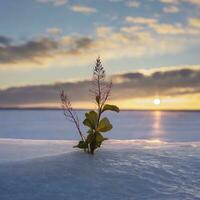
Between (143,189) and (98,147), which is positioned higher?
(98,147)

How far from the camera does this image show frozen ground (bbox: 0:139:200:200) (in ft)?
21.7

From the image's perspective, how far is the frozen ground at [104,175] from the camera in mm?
6605

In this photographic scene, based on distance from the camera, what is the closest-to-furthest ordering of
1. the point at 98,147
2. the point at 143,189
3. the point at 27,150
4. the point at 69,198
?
A: the point at 69,198 → the point at 143,189 → the point at 98,147 → the point at 27,150

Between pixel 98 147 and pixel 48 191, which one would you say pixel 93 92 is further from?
pixel 48 191

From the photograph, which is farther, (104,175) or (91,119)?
(91,119)

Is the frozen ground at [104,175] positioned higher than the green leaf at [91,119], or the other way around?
the green leaf at [91,119]

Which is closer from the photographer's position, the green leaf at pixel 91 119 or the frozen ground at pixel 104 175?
the frozen ground at pixel 104 175

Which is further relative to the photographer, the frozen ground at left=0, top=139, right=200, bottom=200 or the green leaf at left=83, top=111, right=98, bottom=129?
the green leaf at left=83, top=111, right=98, bottom=129

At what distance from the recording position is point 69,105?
919 centimetres

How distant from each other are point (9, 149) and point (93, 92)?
280cm

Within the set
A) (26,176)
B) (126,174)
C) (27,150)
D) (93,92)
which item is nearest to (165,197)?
(126,174)

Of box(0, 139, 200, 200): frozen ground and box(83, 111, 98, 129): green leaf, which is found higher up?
box(83, 111, 98, 129): green leaf

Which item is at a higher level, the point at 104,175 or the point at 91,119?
the point at 91,119

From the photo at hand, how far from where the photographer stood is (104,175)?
736cm
